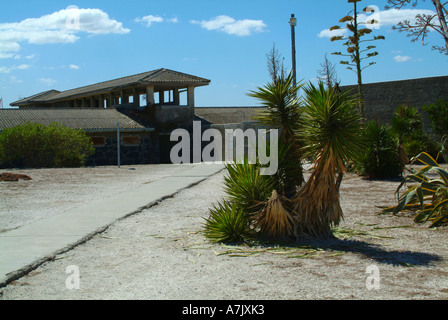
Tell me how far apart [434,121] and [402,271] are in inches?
565

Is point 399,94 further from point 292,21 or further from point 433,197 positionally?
point 433,197

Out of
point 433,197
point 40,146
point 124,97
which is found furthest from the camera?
point 124,97

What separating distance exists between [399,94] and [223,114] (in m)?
17.0

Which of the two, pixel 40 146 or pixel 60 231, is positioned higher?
pixel 40 146

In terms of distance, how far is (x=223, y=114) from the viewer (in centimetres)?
3747

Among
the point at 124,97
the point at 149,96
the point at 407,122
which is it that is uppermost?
the point at 124,97

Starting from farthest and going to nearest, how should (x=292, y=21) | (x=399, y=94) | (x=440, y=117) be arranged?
(x=399, y=94), (x=292, y=21), (x=440, y=117)

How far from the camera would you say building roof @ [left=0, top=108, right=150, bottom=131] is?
27.8m

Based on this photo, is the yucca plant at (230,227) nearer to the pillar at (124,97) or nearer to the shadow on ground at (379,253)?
the shadow on ground at (379,253)

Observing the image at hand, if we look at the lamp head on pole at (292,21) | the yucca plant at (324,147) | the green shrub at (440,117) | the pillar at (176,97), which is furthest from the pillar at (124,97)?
the yucca plant at (324,147)

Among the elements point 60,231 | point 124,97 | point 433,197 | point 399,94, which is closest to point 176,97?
point 124,97

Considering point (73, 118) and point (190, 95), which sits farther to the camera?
point (190, 95)

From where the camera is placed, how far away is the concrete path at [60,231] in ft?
18.4
